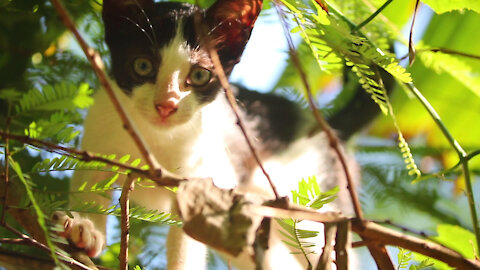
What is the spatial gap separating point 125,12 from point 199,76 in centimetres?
26

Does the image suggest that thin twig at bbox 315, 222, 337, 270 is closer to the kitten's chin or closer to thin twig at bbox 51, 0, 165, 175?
thin twig at bbox 51, 0, 165, 175

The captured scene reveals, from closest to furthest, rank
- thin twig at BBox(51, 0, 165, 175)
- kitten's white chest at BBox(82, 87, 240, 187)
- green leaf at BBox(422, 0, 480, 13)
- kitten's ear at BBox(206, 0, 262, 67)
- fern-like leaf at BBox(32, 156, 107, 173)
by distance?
thin twig at BBox(51, 0, 165, 175) < fern-like leaf at BBox(32, 156, 107, 173) < green leaf at BBox(422, 0, 480, 13) < kitten's ear at BBox(206, 0, 262, 67) < kitten's white chest at BBox(82, 87, 240, 187)

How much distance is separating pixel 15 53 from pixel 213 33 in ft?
1.87

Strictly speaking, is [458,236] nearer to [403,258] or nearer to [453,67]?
[403,258]

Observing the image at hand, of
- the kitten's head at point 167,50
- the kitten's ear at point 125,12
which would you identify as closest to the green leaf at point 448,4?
the kitten's head at point 167,50

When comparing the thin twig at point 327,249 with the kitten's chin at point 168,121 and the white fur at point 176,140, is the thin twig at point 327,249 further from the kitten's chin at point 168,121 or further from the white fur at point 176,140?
the kitten's chin at point 168,121

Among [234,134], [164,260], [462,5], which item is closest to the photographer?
[462,5]

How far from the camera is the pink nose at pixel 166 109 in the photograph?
1.18m

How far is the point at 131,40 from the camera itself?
135 centimetres

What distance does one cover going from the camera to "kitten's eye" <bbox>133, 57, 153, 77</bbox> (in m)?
1.32

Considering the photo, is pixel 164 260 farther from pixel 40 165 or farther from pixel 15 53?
pixel 40 165

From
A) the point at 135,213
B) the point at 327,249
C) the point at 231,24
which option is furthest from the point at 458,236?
the point at 231,24

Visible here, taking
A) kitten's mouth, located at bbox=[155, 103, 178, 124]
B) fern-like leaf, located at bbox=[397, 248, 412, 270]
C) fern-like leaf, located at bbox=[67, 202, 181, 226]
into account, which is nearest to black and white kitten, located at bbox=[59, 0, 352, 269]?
kitten's mouth, located at bbox=[155, 103, 178, 124]

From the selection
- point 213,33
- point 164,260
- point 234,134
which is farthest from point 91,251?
point 234,134
